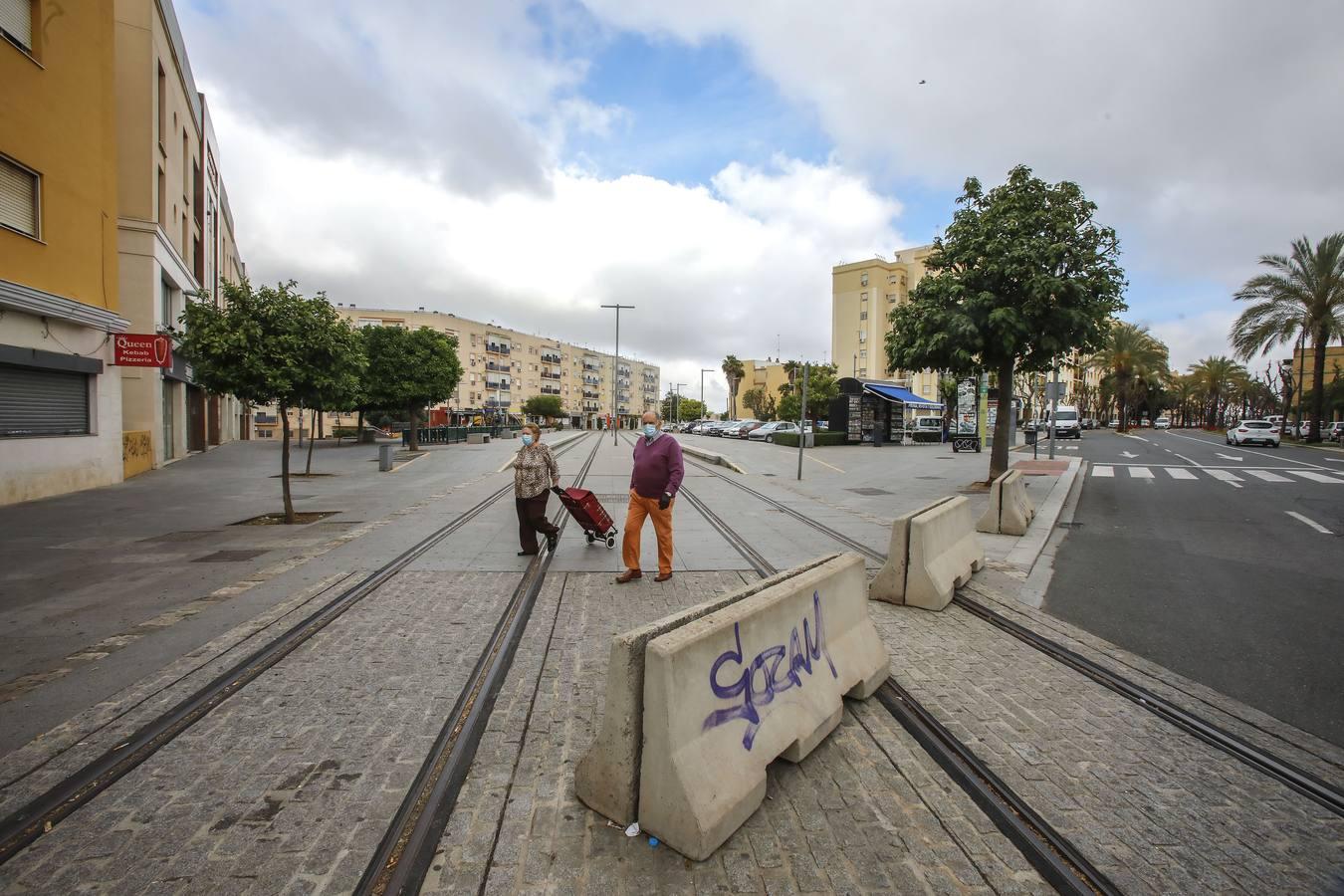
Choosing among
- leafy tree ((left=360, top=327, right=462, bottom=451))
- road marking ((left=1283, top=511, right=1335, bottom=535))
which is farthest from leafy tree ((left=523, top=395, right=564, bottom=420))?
road marking ((left=1283, top=511, right=1335, bottom=535))

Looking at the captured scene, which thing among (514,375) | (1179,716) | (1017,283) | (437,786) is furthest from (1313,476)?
(514,375)

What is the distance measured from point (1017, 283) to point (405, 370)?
92.2 ft

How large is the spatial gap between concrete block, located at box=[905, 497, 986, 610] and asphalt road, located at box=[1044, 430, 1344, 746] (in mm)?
924

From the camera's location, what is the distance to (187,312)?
9836mm

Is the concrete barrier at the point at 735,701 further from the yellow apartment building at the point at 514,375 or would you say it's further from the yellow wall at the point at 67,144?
the yellow apartment building at the point at 514,375

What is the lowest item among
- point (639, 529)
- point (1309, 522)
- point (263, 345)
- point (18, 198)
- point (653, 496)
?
point (1309, 522)

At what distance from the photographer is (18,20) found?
11.7 metres

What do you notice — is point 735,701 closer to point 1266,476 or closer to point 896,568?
point 896,568

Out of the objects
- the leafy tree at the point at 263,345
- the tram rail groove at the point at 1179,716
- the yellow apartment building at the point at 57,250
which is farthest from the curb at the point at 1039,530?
the yellow apartment building at the point at 57,250

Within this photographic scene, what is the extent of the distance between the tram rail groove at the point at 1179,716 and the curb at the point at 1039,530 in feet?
6.98

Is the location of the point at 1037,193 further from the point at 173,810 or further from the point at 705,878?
the point at 173,810

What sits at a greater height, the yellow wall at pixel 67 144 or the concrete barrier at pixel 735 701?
the yellow wall at pixel 67 144

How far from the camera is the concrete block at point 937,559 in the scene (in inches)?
228

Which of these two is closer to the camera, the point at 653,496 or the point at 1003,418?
the point at 653,496
